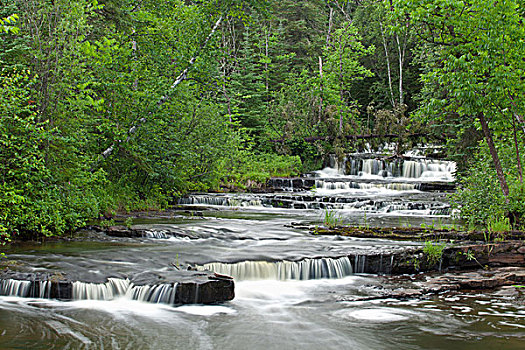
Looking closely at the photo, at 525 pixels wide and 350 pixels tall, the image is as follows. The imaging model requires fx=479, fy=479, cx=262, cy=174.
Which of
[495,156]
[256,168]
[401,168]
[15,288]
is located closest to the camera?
[15,288]

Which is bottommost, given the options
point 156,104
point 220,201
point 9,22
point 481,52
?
point 220,201

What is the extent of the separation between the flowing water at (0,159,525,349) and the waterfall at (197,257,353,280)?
0.02 m

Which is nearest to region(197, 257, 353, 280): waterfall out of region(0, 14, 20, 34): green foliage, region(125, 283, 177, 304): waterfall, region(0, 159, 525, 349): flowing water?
region(0, 159, 525, 349): flowing water

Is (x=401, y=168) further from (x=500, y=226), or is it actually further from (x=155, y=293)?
(x=155, y=293)

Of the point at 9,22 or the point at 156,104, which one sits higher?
the point at 156,104

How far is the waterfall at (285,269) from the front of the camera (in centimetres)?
903

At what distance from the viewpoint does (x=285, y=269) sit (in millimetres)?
9156

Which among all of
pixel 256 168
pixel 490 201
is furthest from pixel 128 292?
pixel 256 168

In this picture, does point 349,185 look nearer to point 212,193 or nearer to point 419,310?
point 212,193

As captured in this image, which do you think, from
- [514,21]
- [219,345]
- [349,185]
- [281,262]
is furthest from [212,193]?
[219,345]

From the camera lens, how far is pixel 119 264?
8.73 metres

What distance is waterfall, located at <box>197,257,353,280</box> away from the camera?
29.6 feet

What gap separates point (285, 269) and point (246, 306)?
66.1 inches

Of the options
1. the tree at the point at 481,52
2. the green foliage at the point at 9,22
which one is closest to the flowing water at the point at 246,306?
the tree at the point at 481,52
